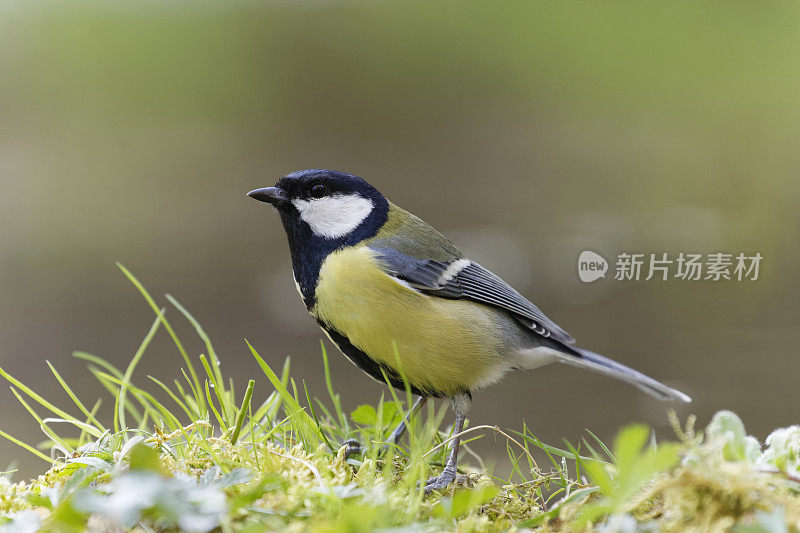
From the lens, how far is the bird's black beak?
1132mm

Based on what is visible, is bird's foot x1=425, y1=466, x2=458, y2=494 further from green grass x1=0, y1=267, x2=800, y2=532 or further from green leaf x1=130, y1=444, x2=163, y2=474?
green leaf x1=130, y1=444, x2=163, y2=474

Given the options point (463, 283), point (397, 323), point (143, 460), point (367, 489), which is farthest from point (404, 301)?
point (143, 460)

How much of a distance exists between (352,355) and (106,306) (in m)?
1.91

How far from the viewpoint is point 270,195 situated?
1.14 metres

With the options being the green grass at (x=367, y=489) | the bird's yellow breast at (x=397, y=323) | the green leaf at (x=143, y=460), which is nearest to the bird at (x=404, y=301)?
the bird's yellow breast at (x=397, y=323)

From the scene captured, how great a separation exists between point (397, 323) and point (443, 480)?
0.85 feet

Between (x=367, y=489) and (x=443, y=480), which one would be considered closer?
(x=367, y=489)

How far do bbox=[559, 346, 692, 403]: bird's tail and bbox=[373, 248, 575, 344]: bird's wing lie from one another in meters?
0.04

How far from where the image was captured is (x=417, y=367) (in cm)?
107

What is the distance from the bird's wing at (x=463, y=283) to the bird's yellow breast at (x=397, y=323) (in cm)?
3

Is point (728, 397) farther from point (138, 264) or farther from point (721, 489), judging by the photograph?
point (138, 264)

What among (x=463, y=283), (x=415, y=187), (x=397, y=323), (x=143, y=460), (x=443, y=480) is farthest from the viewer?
(x=415, y=187)

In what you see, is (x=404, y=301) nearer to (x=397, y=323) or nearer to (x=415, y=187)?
(x=397, y=323)

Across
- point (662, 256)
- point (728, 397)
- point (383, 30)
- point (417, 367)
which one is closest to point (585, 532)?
point (417, 367)
